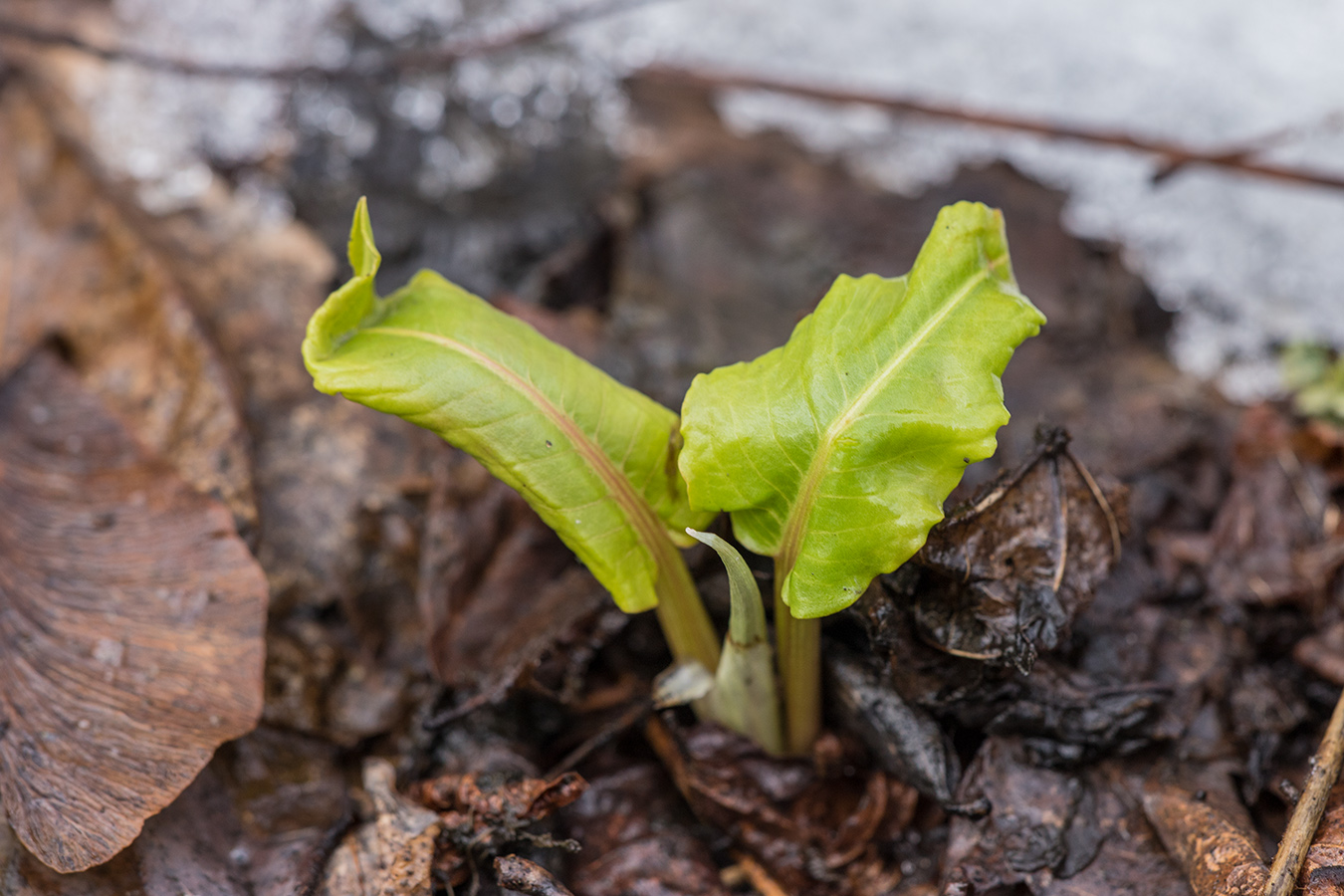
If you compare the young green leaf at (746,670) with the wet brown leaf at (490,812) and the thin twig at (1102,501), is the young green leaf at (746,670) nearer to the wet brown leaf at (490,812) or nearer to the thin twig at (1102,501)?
the wet brown leaf at (490,812)

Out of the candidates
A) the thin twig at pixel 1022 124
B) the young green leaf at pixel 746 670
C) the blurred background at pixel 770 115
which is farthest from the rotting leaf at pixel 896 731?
the thin twig at pixel 1022 124

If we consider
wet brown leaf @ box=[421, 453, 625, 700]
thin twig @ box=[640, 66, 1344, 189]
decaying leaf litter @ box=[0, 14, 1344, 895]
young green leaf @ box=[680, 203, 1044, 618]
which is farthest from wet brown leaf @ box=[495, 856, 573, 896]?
thin twig @ box=[640, 66, 1344, 189]

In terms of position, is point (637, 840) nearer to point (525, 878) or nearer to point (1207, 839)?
point (525, 878)

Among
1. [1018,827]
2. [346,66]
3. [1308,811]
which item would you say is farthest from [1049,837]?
[346,66]

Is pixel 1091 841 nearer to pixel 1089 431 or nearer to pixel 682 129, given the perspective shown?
pixel 1089 431

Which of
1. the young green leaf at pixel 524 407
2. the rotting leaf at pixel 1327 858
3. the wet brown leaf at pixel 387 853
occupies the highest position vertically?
the young green leaf at pixel 524 407

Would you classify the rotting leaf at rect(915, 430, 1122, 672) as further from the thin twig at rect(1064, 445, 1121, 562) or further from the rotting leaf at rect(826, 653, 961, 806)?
the rotting leaf at rect(826, 653, 961, 806)

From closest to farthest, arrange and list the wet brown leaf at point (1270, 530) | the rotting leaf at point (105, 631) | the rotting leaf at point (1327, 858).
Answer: the rotting leaf at point (1327, 858)
the rotting leaf at point (105, 631)
the wet brown leaf at point (1270, 530)

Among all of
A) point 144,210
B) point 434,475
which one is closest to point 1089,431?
point 434,475
